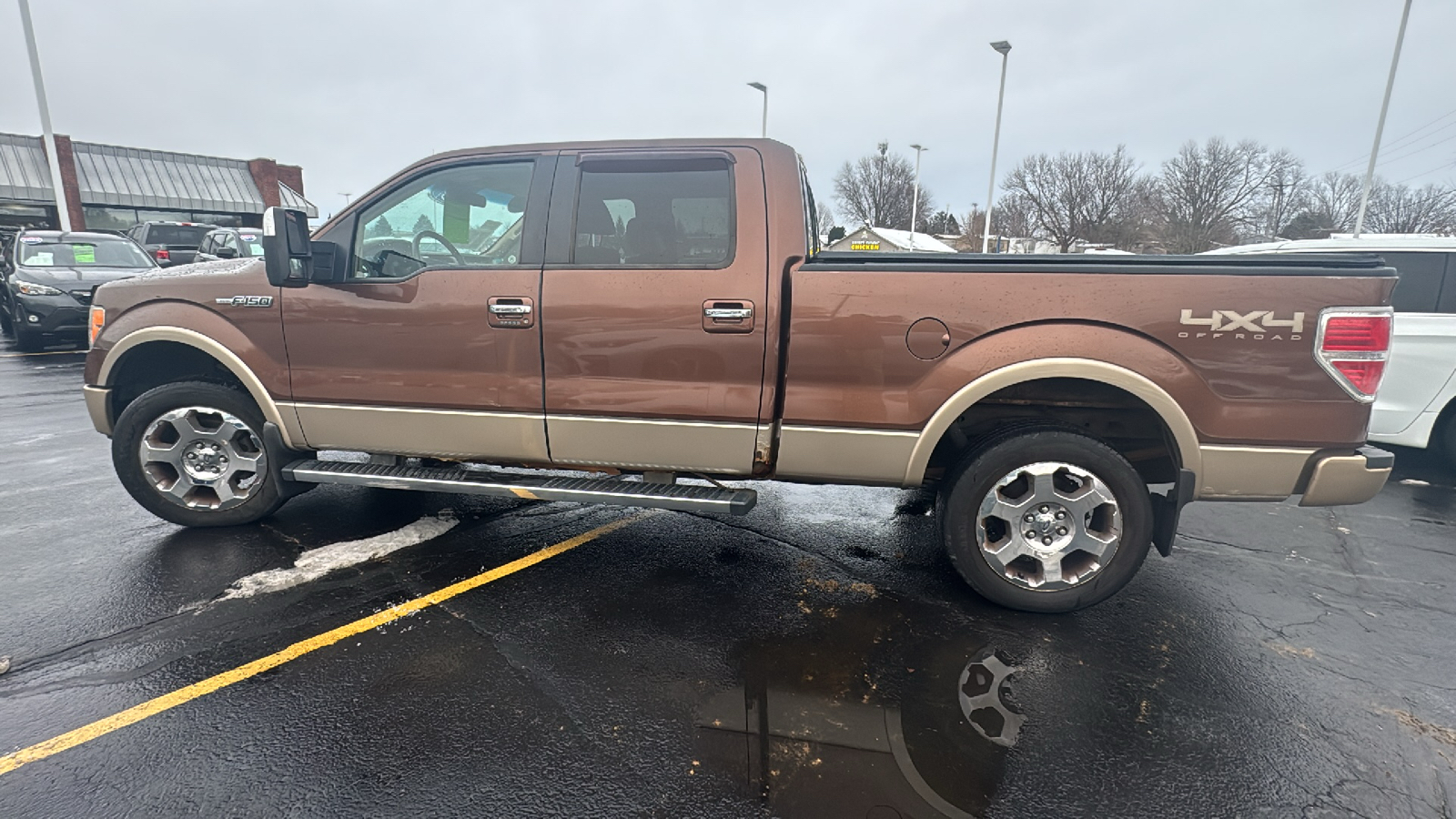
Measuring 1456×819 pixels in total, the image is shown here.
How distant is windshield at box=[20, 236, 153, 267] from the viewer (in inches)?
444

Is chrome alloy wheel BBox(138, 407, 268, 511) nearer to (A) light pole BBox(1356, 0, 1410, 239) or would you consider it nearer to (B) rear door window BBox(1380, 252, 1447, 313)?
(B) rear door window BBox(1380, 252, 1447, 313)

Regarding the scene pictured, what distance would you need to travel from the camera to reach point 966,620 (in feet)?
10.9

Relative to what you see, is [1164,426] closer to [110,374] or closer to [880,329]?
[880,329]

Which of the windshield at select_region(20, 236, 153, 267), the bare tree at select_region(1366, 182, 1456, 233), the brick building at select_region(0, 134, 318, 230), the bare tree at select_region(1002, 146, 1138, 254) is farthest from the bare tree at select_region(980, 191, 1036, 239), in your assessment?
the windshield at select_region(20, 236, 153, 267)

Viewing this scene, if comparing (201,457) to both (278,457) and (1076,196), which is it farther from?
(1076,196)

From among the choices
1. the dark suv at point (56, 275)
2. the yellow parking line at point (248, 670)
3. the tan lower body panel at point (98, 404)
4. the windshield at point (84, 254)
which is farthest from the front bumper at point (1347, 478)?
the windshield at point (84, 254)

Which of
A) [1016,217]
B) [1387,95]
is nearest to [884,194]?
[1016,217]

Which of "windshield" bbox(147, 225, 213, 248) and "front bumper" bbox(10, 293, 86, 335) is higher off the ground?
"windshield" bbox(147, 225, 213, 248)

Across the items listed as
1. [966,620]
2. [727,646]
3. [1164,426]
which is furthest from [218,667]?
[1164,426]

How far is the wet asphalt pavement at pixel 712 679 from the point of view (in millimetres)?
2219

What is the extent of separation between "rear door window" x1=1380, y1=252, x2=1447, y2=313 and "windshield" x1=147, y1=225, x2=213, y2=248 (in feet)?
78.3

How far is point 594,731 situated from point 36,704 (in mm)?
2082

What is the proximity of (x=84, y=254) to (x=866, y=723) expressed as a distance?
15.1 meters

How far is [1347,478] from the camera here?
2.99 metres
